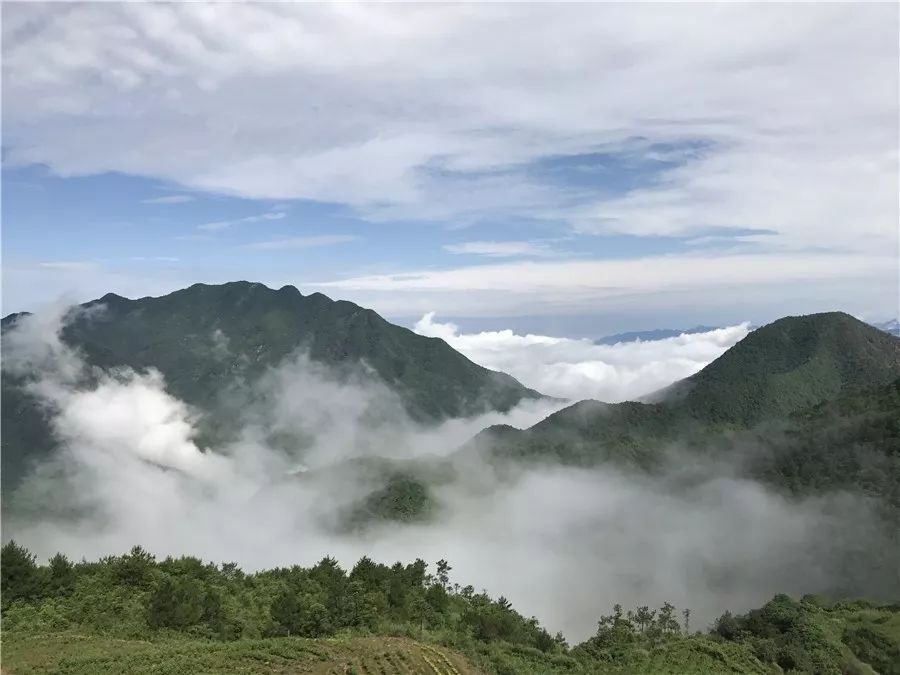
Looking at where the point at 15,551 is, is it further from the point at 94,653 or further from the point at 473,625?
the point at 473,625

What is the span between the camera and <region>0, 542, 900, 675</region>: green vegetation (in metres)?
45.9

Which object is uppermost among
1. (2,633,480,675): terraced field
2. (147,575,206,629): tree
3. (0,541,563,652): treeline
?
(2,633,480,675): terraced field

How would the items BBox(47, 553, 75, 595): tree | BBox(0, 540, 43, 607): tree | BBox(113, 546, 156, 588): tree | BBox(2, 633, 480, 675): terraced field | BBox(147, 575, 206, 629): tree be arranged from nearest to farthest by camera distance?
1. BBox(2, 633, 480, 675): terraced field
2. BBox(147, 575, 206, 629): tree
3. BBox(0, 540, 43, 607): tree
4. BBox(47, 553, 75, 595): tree
5. BBox(113, 546, 156, 588): tree

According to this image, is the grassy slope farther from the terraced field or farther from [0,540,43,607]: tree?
[0,540,43,607]: tree

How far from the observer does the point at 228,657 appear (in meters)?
45.2

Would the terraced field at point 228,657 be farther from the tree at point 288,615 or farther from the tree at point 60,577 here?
the tree at point 60,577

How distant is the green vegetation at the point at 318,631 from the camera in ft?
151

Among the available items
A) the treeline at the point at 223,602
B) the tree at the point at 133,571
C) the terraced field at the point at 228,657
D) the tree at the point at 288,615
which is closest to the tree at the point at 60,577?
the treeline at the point at 223,602

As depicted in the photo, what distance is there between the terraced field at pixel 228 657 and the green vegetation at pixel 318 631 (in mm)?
147

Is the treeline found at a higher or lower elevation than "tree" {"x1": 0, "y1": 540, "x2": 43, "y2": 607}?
lower

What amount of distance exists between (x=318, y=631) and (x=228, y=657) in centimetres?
1866

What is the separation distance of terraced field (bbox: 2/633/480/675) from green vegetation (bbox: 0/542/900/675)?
147 mm

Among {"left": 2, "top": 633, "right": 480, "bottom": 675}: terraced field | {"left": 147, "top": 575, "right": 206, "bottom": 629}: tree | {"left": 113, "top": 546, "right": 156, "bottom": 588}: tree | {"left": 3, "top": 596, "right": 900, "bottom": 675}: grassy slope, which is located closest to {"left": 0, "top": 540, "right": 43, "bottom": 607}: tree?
{"left": 113, "top": 546, "right": 156, "bottom": 588}: tree

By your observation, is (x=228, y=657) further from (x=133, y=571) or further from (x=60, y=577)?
(x=60, y=577)
